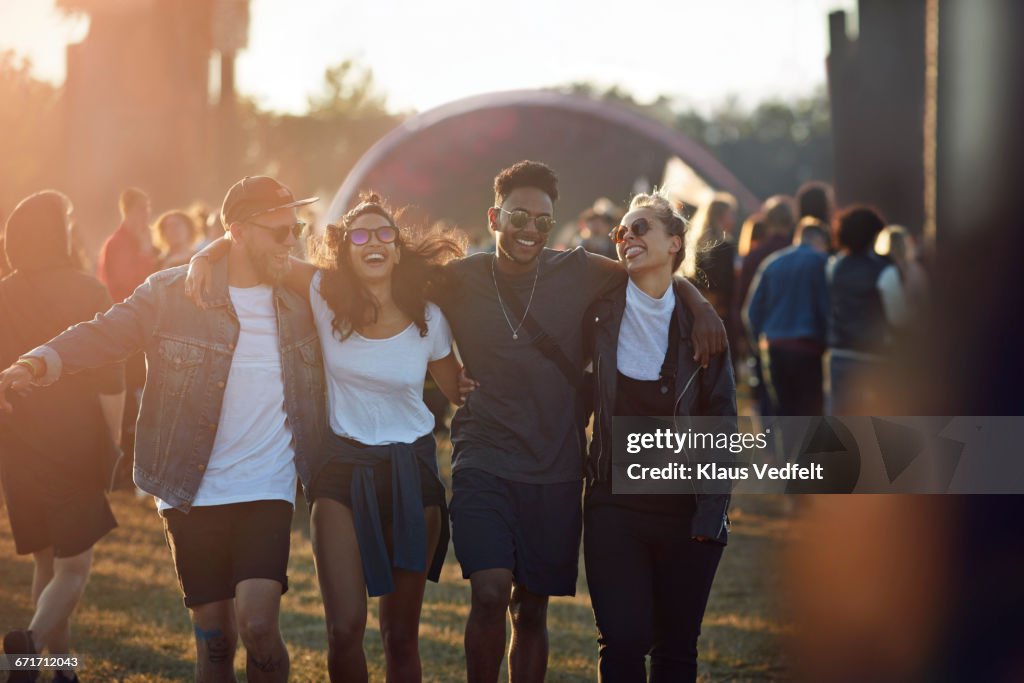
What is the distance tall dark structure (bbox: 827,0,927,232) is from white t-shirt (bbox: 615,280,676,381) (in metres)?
10.9

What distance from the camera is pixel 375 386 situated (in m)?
5.37

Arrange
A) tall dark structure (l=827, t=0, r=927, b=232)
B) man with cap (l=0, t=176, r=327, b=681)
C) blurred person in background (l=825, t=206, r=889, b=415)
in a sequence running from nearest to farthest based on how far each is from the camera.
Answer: man with cap (l=0, t=176, r=327, b=681) → blurred person in background (l=825, t=206, r=889, b=415) → tall dark structure (l=827, t=0, r=927, b=232)

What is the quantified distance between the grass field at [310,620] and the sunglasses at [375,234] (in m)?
2.42

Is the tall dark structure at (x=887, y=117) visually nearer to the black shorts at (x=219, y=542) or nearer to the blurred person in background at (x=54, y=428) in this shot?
the blurred person in background at (x=54, y=428)

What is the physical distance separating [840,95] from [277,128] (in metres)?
51.9

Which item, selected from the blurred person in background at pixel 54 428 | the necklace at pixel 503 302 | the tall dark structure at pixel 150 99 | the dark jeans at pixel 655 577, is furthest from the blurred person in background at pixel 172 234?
the tall dark structure at pixel 150 99

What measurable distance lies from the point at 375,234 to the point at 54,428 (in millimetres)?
1856

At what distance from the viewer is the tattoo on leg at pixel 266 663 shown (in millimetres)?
5074

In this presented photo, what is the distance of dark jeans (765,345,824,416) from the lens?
10.6m

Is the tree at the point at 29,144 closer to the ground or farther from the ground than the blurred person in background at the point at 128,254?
farther from the ground

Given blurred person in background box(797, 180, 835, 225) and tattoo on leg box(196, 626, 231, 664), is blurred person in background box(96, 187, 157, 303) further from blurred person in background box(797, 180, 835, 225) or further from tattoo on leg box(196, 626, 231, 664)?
tattoo on leg box(196, 626, 231, 664)

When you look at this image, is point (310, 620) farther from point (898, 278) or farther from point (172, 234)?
point (898, 278)

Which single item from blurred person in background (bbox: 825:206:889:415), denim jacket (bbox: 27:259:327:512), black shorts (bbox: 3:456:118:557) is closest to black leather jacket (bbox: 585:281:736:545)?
denim jacket (bbox: 27:259:327:512)

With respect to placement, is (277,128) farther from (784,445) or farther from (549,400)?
(549,400)
